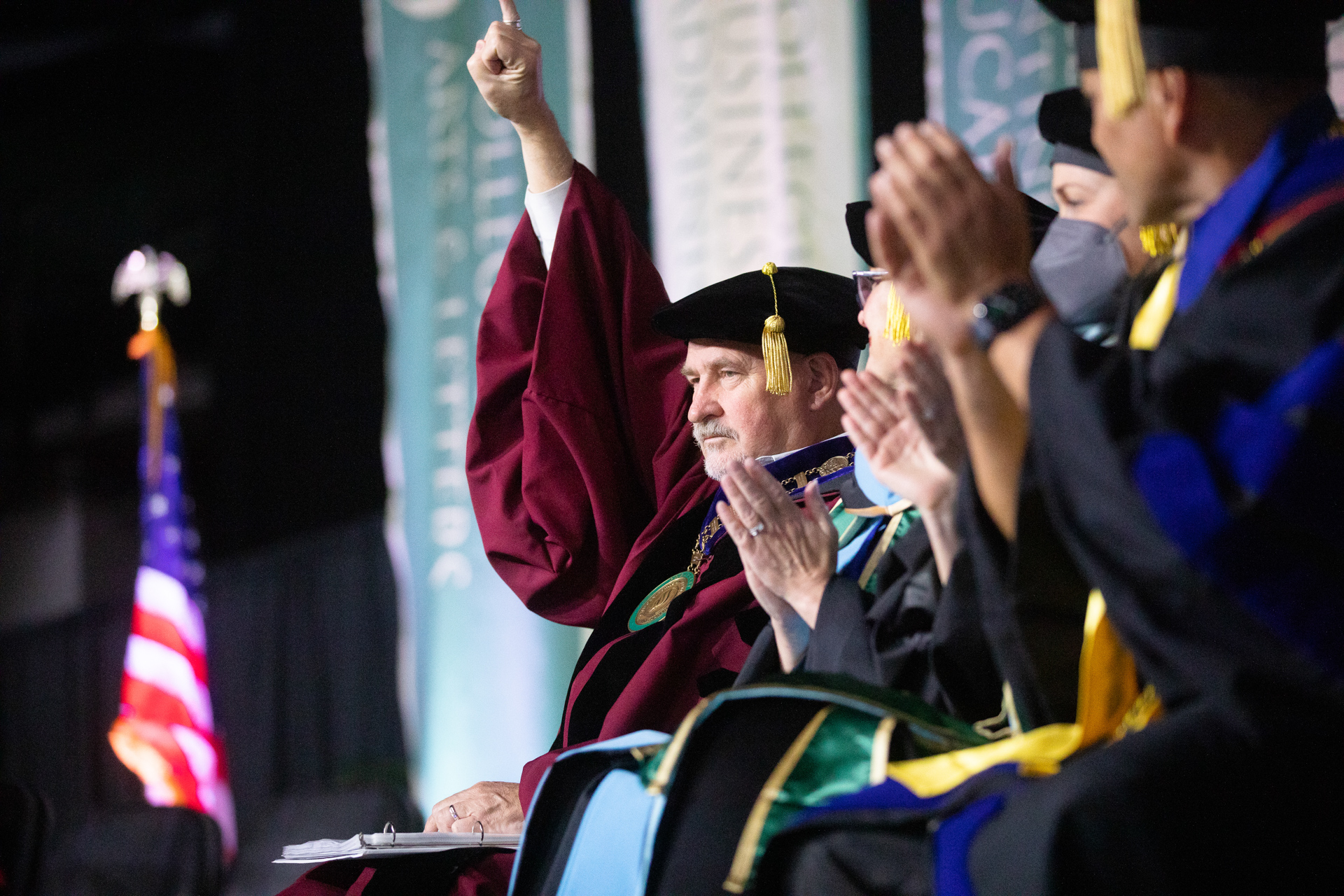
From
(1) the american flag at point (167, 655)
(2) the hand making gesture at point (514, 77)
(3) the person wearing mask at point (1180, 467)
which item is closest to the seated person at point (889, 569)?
(3) the person wearing mask at point (1180, 467)

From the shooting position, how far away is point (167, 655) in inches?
165

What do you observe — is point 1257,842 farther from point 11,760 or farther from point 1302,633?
point 11,760

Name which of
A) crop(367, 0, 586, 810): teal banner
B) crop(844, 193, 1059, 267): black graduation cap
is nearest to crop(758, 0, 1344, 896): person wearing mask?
crop(844, 193, 1059, 267): black graduation cap

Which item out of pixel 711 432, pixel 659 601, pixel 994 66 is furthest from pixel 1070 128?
pixel 994 66

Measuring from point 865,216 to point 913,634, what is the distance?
→ 811 mm

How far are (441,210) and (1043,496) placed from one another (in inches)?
122

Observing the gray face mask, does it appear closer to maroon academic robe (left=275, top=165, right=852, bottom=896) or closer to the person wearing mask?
the person wearing mask

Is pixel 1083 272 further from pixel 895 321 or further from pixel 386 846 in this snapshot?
pixel 386 846

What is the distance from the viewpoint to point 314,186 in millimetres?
4426

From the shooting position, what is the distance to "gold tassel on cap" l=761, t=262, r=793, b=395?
2094 mm

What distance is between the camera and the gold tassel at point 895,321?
1671mm

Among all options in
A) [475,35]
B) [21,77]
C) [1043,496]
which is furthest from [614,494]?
[21,77]

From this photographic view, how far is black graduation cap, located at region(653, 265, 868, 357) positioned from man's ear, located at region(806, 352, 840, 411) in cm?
2

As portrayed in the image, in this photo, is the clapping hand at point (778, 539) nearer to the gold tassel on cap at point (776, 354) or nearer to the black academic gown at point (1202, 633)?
the black academic gown at point (1202, 633)
